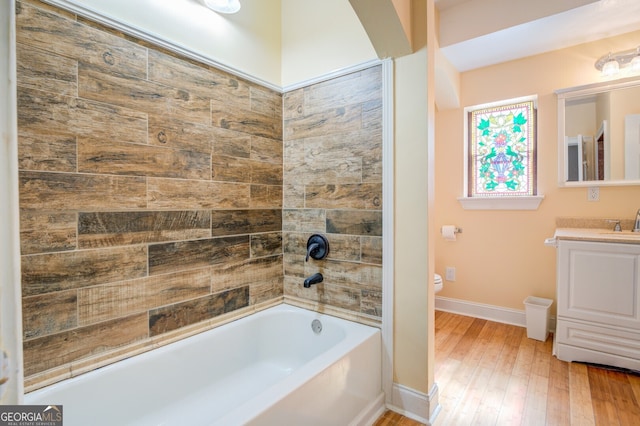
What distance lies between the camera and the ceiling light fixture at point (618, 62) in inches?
92.1

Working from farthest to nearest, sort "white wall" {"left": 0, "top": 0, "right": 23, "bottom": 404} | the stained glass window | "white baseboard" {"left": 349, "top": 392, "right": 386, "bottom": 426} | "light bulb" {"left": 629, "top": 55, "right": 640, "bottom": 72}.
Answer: the stained glass window < "light bulb" {"left": 629, "top": 55, "right": 640, "bottom": 72} < "white baseboard" {"left": 349, "top": 392, "right": 386, "bottom": 426} < "white wall" {"left": 0, "top": 0, "right": 23, "bottom": 404}

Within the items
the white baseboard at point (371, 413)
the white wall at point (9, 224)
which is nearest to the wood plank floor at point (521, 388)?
the white baseboard at point (371, 413)

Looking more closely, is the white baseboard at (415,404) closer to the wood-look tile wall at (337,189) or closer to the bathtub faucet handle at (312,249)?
the wood-look tile wall at (337,189)

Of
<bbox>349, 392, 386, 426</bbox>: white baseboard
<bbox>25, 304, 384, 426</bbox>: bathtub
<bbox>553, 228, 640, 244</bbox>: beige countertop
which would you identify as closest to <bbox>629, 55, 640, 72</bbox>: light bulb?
<bbox>553, 228, 640, 244</bbox>: beige countertop

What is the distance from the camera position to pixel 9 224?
0.38 m

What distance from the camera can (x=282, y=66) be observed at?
7.57 feet

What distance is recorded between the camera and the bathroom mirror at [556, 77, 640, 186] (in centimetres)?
240

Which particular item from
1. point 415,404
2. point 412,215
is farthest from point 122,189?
point 415,404

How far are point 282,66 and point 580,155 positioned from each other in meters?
2.61

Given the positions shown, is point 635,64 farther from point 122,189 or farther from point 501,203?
point 122,189

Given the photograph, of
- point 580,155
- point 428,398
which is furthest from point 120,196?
point 580,155

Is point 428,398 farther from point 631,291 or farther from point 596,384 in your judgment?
point 631,291

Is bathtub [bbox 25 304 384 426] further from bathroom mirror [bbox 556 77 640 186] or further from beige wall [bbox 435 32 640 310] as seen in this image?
bathroom mirror [bbox 556 77 640 186]

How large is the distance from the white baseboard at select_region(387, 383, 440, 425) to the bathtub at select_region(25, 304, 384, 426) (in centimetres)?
10
